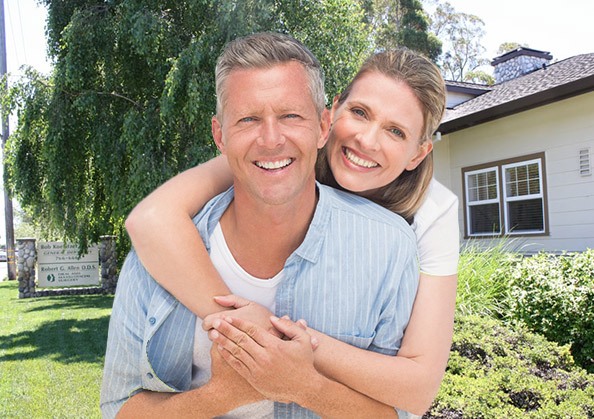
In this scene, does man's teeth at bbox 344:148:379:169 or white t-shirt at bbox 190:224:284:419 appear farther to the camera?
man's teeth at bbox 344:148:379:169

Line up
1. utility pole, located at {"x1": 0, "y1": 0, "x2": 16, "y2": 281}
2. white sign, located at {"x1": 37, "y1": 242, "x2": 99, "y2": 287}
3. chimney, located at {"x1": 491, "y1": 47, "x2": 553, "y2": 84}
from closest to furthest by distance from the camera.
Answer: chimney, located at {"x1": 491, "y1": 47, "x2": 553, "y2": 84} → white sign, located at {"x1": 37, "y1": 242, "x2": 99, "y2": 287} → utility pole, located at {"x1": 0, "y1": 0, "x2": 16, "y2": 281}

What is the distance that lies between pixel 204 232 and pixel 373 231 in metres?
0.51

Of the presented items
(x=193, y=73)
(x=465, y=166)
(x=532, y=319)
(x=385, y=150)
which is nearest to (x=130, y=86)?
(x=193, y=73)

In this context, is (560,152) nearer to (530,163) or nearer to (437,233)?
(530,163)

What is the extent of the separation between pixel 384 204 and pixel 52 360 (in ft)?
24.5

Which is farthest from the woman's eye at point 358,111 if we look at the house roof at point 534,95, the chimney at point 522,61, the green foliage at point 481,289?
the chimney at point 522,61

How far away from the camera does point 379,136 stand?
2.17 m

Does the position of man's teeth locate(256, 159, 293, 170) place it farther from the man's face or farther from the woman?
the woman

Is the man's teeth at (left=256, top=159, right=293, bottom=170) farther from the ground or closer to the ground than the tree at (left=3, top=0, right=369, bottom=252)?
closer to the ground

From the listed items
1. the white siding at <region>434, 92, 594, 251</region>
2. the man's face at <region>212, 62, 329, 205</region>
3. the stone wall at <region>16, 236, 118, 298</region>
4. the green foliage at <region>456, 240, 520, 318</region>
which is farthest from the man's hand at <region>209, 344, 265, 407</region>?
the stone wall at <region>16, 236, 118, 298</region>

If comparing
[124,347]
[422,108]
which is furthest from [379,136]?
[124,347]

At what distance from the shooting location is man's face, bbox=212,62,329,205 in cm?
167

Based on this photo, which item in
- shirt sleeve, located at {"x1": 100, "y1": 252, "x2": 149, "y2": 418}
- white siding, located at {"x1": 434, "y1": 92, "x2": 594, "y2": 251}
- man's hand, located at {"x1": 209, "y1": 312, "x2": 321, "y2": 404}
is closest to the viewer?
man's hand, located at {"x1": 209, "y1": 312, "x2": 321, "y2": 404}

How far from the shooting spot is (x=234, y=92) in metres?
1.70
